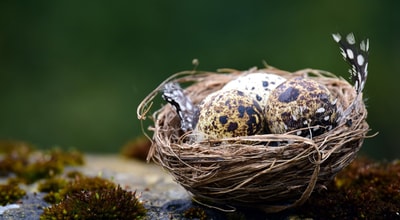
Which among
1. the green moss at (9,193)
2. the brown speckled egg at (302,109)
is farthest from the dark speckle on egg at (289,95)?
the green moss at (9,193)

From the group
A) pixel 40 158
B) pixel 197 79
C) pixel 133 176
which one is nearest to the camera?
pixel 197 79

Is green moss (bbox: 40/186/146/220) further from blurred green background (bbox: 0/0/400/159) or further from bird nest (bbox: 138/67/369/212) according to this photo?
Result: blurred green background (bbox: 0/0/400/159)

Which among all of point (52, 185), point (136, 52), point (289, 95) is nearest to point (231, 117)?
point (289, 95)

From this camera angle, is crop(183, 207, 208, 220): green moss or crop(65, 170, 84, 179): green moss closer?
crop(183, 207, 208, 220): green moss

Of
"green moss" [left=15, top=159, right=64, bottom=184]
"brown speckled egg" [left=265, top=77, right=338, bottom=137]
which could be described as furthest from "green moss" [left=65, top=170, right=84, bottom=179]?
"brown speckled egg" [left=265, top=77, right=338, bottom=137]

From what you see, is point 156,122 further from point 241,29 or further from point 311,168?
point 241,29

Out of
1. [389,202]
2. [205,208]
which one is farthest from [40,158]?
[389,202]

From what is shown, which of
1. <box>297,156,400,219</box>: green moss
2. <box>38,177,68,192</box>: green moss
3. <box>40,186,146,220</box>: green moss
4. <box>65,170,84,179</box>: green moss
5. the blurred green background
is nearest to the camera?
<box>40,186,146,220</box>: green moss
